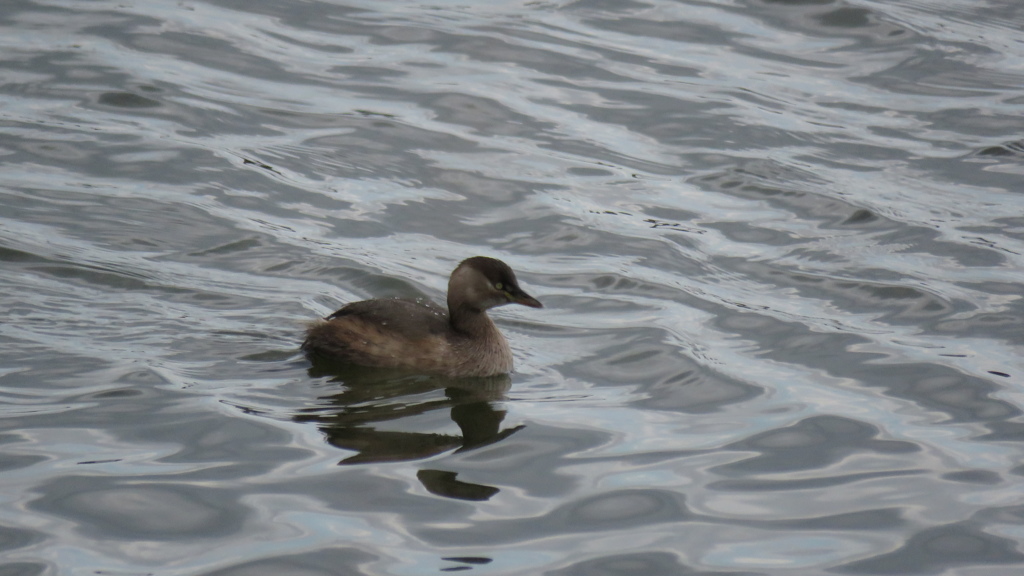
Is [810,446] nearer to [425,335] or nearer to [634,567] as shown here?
[634,567]

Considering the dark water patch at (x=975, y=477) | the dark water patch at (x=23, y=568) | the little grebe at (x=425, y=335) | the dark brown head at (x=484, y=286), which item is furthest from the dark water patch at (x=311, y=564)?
the dark water patch at (x=975, y=477)

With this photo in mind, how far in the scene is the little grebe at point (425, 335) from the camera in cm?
803

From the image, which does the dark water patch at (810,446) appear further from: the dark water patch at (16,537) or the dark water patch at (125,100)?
the dark water patch at (125,100)

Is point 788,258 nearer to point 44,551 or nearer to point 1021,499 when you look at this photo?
point 1021,499

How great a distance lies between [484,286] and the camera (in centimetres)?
823

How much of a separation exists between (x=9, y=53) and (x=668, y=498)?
974 centimetres

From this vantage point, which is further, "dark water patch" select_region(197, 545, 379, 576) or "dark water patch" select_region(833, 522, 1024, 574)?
"dark water patch" select_region(833, 522, 1024, 574)

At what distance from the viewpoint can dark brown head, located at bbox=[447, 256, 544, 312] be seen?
8156 millimetres

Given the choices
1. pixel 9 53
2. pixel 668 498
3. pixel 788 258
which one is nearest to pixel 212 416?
pixel 668 498

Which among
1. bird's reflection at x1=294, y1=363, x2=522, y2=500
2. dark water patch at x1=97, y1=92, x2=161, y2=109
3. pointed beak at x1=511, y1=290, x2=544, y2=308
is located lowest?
bird's reflection at x1=294, y1=363, x2=522, y2=500

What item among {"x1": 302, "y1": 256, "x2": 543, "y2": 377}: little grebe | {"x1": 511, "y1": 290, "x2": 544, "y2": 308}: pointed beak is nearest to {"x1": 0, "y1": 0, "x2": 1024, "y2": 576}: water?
{"x1": 302, "y1": 256, "x2": 543, "y2": 377}: little grebe

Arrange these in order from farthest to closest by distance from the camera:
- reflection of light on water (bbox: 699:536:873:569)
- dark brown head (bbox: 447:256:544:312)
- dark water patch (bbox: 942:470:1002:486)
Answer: dark brown head (bbox: 447:256:544:312), dark water patch (bbox: 942:470:1002:486), reflection of light on water (bbox: 699:536:873:569)

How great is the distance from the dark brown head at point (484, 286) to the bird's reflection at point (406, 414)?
1.68 ft

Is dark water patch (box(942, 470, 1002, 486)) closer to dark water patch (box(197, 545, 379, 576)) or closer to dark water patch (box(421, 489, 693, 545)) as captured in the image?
dark water patch (box(421, 489, 693, 545))
